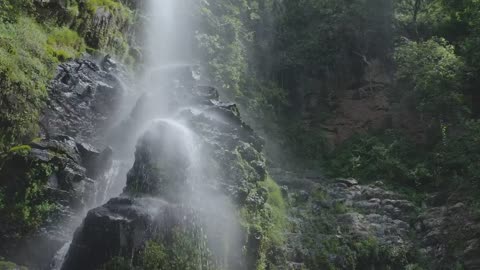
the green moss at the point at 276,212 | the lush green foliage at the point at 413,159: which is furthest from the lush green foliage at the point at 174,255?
the lush green foliage at the point at 413,159

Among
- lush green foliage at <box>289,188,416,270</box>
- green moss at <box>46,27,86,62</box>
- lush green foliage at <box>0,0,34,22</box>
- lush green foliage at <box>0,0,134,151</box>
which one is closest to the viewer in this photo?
lush green foliage at <box>0,0,134,151</box>

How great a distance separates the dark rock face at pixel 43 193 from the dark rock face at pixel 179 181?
134cm

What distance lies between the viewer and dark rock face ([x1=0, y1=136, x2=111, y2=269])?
11.3m

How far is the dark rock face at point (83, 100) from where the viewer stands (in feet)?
46.7

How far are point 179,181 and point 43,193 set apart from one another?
134 inches

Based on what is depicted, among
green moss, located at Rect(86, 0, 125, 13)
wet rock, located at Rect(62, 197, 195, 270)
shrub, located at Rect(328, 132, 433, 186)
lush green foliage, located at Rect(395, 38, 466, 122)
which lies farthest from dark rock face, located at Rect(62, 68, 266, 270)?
lush green foliage, located at Rect(395, 38, 466, 122)

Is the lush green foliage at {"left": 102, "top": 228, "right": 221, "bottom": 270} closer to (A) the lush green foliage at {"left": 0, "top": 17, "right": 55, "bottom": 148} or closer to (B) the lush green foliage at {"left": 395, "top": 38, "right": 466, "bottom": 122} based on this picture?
(A) the lush green foliage at {"left": 0, "top": 17, "right": 55, "bottom": 148}

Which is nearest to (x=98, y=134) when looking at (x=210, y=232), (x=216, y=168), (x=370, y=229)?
(x=216, y=168)

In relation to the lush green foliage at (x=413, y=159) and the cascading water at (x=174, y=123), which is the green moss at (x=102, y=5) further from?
the lush green foliage at (x=413, y=159)

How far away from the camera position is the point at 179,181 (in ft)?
40.1

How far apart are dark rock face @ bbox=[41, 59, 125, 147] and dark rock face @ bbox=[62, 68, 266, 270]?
0.88 m

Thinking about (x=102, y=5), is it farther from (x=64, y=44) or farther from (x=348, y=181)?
(x=348, y=181)

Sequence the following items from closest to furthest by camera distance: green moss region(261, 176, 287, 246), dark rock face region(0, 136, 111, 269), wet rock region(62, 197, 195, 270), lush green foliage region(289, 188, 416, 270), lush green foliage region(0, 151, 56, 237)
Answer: wet rock region(62, 197, 195, 270) → dark rock face region(0, 136, 111, 269) → lush green foliage region(0, 151, 56, 237) → green moss region(261, 176, 287, 246) → lush green foliage region(289, 188, 416, 270)

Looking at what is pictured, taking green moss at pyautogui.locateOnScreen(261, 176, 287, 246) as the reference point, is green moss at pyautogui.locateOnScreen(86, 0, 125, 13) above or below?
above
